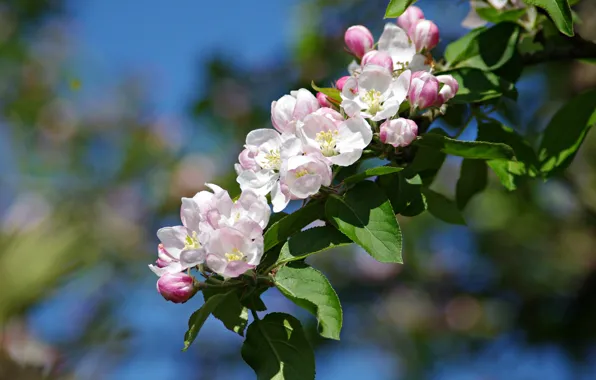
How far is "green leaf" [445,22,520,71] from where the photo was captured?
1.19m

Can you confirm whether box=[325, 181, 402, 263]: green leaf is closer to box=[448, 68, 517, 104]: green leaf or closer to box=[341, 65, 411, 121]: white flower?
box=[341, 65, 411, 121]: white flower

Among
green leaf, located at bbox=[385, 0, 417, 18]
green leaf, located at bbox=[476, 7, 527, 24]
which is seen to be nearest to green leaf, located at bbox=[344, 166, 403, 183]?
green leaf, located at bbox=[385, 0, 417, 18]

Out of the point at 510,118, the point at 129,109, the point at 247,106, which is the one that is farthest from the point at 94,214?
the point at 510,118

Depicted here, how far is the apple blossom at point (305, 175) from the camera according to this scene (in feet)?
→ 3.02

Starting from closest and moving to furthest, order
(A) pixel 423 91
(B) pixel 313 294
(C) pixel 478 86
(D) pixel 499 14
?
(B) pixel 313 294 < (A) pixel 423 91 < (C) pixel 478 86 < (D) pixel 499 14

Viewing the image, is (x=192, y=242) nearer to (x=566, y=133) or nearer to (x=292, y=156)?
(x=292, y=156)

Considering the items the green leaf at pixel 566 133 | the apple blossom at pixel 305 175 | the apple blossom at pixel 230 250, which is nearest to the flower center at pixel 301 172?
the apple blossom at pixel 305 175

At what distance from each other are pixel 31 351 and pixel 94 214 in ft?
8.05

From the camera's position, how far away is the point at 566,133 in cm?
118

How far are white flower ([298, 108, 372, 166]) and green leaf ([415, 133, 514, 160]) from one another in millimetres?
111

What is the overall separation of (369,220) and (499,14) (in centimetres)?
56

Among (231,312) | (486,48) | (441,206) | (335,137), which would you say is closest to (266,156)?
(335,137)

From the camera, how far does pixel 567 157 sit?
1.15 meters

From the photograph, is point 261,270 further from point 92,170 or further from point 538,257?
point 92,170
